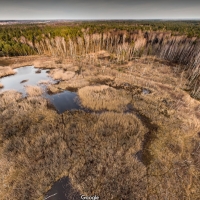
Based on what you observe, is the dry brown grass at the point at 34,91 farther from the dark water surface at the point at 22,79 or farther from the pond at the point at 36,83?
the dark water surface at the point at 22,79

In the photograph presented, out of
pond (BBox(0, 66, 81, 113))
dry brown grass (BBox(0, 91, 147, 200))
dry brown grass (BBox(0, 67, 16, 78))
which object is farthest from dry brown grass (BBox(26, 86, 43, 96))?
dry brown grass (BBox(0, 67, 16, 78))

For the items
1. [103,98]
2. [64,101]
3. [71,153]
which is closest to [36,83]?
[64,101]

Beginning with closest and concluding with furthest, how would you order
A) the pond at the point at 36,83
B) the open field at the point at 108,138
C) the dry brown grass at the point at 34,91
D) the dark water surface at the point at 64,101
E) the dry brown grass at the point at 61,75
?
the open field at the point at 108,138
the dark water surface at the point at 64,101
the pond at the point at 36,83
the dry brown grass at the point at 34,91
the dry brown grass at the point at 61,75

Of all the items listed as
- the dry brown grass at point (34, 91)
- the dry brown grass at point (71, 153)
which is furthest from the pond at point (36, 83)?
the dry brown grass at point (71, 153)

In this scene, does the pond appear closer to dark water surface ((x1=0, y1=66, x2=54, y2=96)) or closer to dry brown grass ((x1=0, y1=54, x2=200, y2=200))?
dark water surface ((x1=0, y1=66, x2=54, y2=96))

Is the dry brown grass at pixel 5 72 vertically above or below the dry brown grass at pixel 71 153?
above

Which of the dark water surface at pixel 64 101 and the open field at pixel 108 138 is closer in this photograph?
the open field at pixel 108 138

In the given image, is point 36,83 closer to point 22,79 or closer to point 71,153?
point 22,79

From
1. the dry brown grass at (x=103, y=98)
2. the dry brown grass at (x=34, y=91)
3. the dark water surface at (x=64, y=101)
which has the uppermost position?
the dry brown grass at (x=34, y=91)
